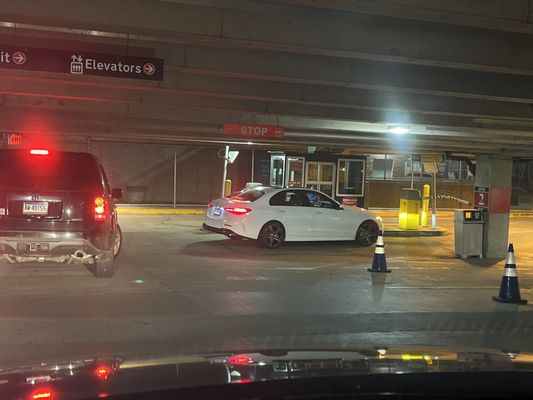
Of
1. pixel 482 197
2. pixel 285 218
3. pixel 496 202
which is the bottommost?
pixel 285 218

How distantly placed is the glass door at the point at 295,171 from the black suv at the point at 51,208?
19651 millimetres

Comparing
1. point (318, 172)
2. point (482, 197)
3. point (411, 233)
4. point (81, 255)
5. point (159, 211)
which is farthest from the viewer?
point (318, 172)

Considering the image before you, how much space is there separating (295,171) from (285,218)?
1363 centimetres

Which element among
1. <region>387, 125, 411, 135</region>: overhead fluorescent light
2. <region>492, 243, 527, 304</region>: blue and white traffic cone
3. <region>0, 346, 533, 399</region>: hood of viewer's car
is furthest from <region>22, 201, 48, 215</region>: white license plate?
<region>387, 125, 411, 135</region>: overhead fluorescent light

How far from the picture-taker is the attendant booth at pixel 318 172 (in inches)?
1123

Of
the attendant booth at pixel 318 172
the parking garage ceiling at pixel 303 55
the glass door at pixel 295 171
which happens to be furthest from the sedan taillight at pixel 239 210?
the glass door at pixel 295 171

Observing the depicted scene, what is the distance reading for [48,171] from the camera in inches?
353

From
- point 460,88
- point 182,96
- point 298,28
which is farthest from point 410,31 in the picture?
point 182,96

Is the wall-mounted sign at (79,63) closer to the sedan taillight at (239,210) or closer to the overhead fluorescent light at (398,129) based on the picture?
the sedan taillight at (239,210)

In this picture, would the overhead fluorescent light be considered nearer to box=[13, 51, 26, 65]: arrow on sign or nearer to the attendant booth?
box=[13, 51, 26, 65]: arrow on sign

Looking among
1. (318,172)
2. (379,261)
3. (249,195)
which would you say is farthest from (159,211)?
(379,261)

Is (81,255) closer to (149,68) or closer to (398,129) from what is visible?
(149,68)

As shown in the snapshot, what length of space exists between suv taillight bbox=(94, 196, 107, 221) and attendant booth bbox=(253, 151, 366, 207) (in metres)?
19.5

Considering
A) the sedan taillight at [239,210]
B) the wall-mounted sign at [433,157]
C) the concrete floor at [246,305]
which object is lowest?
the concrete floor at [246,305]
